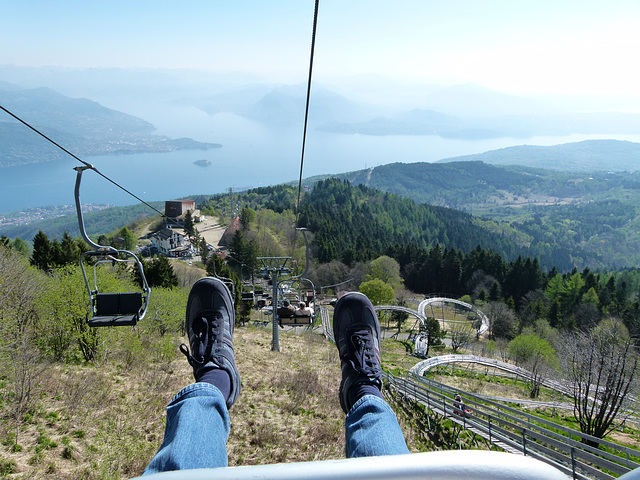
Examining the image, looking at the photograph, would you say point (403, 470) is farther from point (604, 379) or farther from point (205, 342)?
point (604, 379)

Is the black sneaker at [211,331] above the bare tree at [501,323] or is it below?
above

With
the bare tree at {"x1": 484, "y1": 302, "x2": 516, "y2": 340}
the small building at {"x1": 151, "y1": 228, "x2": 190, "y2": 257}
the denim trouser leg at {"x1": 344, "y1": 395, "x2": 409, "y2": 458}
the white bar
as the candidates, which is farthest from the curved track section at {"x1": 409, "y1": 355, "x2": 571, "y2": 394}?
the small building at {"x1": 151, "y1": 228, "x2": 190, "y2": 257}

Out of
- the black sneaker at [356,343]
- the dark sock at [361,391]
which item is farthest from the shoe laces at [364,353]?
the dark sock at [361,391]

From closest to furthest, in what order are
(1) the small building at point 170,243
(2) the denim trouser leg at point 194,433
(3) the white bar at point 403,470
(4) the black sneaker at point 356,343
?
(3) the white bar at point 403,470
(2) the denim trouser leg at point 194,433
(4) the black sneaker at point 356,343
(1) the small building at point 170,243

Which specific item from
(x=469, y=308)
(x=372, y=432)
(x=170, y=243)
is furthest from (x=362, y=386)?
(x=170, y=243)

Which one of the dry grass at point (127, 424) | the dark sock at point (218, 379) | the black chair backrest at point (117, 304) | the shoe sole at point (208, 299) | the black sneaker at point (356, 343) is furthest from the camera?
the black chair backrest at point (117, 304)

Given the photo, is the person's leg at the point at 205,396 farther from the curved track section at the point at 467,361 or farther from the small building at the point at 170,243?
the small building at the point at 170,243

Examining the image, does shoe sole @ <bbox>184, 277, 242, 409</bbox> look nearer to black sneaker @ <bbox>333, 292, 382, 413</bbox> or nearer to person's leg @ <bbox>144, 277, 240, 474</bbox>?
person's leg @ <bbox>144, 277, 240, 474</bbox>

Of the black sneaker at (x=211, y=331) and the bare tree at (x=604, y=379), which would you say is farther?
the bare tree at (x=604, y=379)
